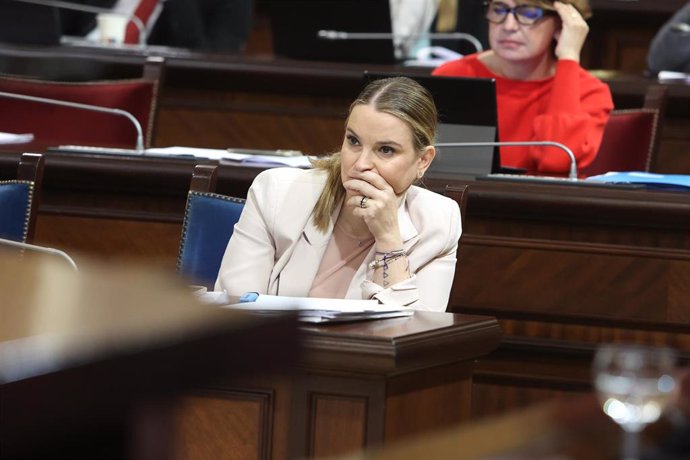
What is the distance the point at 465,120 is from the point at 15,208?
3.98 ft

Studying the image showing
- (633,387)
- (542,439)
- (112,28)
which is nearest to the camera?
(542,439)

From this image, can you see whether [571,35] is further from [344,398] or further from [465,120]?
[344,398]

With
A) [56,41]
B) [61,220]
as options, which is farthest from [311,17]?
[61,220]

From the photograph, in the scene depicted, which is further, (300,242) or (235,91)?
(235,91)

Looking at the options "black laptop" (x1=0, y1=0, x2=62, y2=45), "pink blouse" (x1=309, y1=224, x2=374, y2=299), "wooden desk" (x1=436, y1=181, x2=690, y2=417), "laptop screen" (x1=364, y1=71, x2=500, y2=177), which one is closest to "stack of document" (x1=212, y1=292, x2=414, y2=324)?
"pink blouse" (x1=309, y1=224, x2=374, y2=299)

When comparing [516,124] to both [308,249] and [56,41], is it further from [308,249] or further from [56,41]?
[56,41]

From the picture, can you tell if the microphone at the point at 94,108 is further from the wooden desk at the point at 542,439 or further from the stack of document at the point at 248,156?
the wooden desk at the point at 542,439

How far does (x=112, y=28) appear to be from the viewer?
6055 millimetres

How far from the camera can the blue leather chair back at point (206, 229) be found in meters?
2.87

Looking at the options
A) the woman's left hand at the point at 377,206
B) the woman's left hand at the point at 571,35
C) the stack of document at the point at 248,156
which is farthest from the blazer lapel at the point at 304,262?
the woman's left hand at the point at 571,35

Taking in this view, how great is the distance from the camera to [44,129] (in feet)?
13.4

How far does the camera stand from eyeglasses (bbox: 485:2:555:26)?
405cm

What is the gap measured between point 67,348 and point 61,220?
9.01ft

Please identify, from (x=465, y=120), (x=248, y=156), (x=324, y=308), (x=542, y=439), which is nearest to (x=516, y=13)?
(x=465, y=120)
